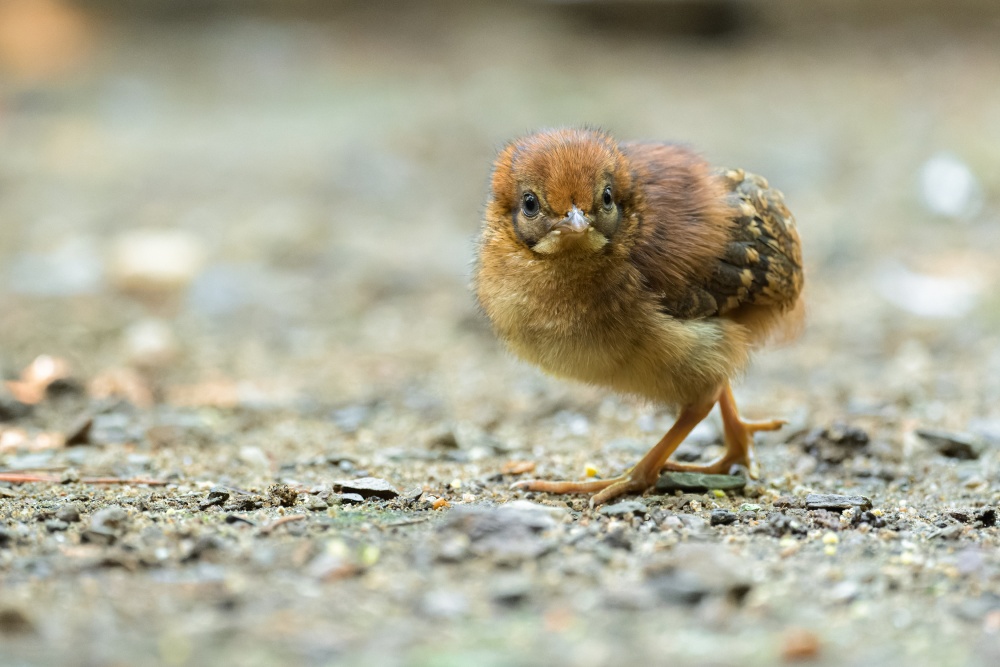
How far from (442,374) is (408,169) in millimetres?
4569

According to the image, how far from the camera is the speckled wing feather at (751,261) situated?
4.01m

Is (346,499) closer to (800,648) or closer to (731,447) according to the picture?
(731,447)

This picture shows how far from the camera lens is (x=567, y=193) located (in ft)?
12.3

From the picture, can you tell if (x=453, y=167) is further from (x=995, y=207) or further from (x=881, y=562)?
(x=881, y=562)

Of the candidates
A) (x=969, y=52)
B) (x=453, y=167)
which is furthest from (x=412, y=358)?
(x=969, y=52)

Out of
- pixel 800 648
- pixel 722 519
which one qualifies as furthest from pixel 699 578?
pixel 722 519

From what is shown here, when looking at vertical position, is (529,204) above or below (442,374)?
above

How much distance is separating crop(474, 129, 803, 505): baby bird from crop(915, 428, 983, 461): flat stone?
1.06 meters

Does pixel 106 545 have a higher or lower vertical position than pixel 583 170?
lower

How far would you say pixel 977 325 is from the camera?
670 cm

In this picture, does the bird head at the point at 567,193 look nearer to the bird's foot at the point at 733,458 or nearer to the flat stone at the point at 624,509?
the flat stone at the point at 624,509

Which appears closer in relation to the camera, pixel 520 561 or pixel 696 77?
pixel 520 561

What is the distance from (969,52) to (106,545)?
12.8 meters

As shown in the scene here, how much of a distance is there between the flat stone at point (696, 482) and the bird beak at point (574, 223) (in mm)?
1049
